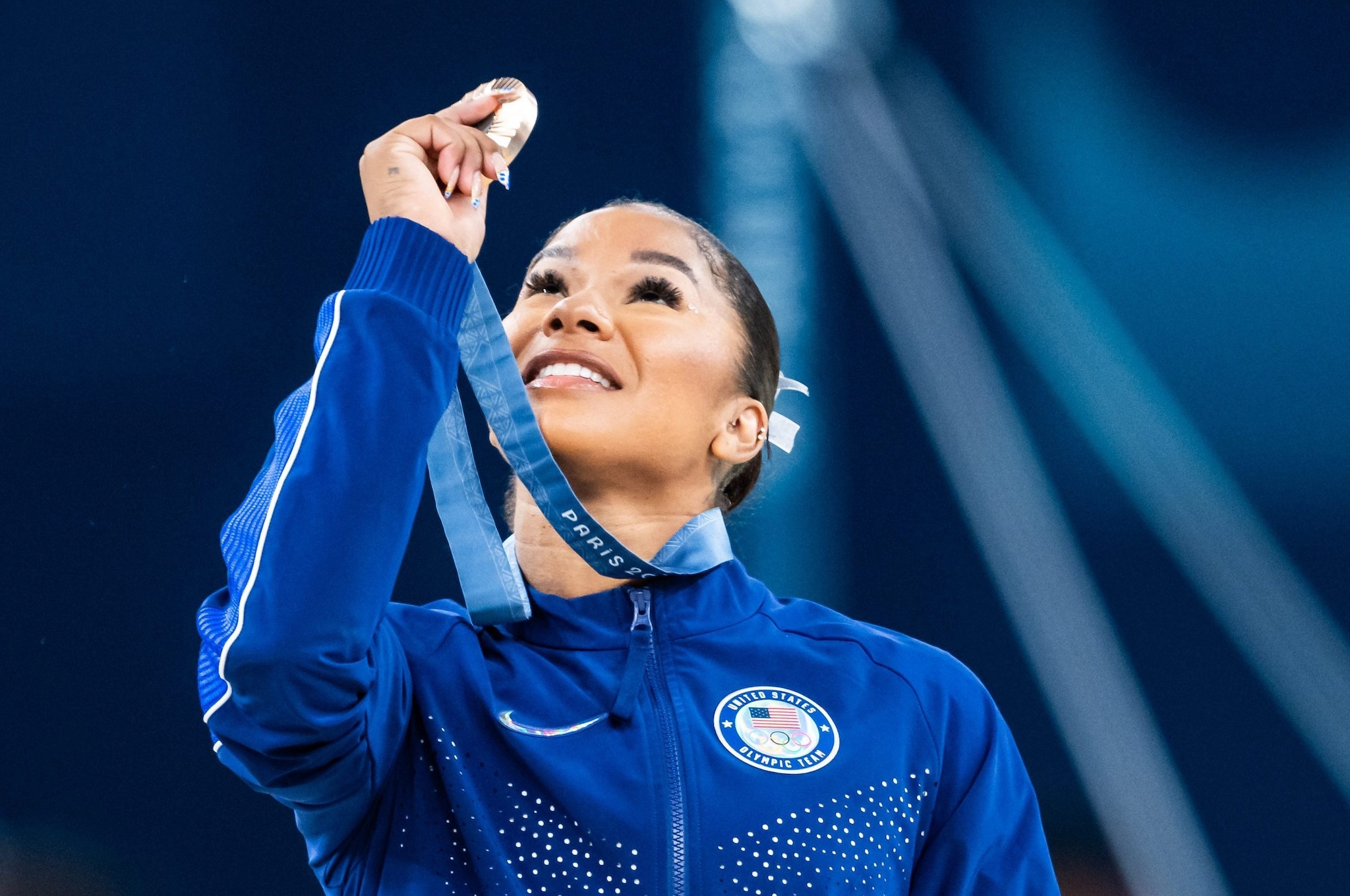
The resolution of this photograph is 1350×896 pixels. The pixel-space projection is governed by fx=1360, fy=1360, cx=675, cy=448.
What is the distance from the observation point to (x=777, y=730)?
1358 mm

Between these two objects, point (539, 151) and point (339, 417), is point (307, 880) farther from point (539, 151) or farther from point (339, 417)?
point (339, 417)

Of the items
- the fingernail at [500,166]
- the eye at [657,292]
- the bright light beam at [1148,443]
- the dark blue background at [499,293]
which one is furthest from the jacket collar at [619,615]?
the bright light beam at [1148,443]

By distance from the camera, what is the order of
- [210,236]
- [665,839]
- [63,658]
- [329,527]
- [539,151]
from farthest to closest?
[539,151], [210,236], [63,658], [665,839], [329,527]

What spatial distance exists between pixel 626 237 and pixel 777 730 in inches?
24.1

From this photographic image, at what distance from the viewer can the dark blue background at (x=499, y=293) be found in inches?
107

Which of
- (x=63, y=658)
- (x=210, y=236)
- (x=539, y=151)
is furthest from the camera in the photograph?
(x=539, y=151)

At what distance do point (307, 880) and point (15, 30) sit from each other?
72.4 inches

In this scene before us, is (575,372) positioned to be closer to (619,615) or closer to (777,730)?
(619,615)

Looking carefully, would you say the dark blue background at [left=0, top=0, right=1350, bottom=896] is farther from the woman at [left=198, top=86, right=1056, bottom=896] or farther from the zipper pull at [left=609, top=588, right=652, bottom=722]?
the zipper pull at [left=609, top=588, right=652, bottom=722]

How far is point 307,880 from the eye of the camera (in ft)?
9.04

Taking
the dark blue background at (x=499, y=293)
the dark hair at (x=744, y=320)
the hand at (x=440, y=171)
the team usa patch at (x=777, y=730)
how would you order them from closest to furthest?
1. the hand at (x=440, y=171)
2. the team usa patch at (x=777, y=730)
3. the dark hair at (x=744, y=320)
4. the dark blue background at (x=499, y=293)

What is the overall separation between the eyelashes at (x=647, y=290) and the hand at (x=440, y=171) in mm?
266

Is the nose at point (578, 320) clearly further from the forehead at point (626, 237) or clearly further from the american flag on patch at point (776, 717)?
the american flag on patch at point (776, 717)

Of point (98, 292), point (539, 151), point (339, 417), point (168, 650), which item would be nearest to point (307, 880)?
point (168, 650)
